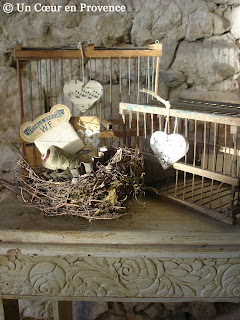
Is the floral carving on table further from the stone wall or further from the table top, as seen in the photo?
the stone wall

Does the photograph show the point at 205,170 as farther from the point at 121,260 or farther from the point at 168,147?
the point at 121,260

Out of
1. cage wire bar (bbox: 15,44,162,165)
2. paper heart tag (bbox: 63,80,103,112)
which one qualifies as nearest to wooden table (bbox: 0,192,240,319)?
paper heart tag (bbox: 63,80,103,112)

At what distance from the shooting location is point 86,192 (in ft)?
4.51

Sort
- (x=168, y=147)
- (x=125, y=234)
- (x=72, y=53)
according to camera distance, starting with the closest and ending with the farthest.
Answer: (x=125, y=234), (x=168, y=147), (x=72, y=53)

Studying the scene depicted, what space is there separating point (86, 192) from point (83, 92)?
0.75 metres

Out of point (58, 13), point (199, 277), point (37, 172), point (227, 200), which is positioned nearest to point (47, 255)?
point (37, 172)

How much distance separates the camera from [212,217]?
143cm

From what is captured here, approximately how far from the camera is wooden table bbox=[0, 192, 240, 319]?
1326mm

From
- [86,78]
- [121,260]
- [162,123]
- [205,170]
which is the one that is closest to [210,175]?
[205,170]

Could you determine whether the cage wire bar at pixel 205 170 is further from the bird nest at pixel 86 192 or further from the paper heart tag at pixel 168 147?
the bird nest at pixel 86 192

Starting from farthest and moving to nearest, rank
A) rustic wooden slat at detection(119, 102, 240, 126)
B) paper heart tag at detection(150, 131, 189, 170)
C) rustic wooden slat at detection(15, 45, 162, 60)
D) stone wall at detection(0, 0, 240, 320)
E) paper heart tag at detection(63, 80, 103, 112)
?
stone wall at detection(0, 0, 240, 320)
paper heart tag at detection(63, 80, 103, 112)
rustic wooden slat at detection(15, 45, 162, 60)
paper heart tag at detection(150, 131, 189, 170)
rustic wooden slat at detection(119, 102, 240, 126)

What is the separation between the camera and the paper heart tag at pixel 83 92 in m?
1.95

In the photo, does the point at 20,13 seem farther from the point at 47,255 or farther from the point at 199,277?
the point at 199,277

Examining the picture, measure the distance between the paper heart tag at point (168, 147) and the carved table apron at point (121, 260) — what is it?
24 centimetres
